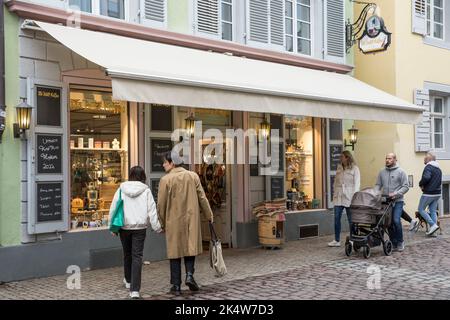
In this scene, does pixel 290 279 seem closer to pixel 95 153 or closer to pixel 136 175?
pixel 136 175

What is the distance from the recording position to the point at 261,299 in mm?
→ 6578

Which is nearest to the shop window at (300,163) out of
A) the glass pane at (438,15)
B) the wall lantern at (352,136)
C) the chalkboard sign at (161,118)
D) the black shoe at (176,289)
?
the wall lantern at (352,136)

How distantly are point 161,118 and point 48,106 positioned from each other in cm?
207

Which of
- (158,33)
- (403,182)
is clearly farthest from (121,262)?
(403,182)

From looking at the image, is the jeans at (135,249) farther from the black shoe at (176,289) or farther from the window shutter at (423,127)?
the window shutter at (423,127)

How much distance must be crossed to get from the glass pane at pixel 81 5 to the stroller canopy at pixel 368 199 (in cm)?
524

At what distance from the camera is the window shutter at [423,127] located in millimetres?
14188

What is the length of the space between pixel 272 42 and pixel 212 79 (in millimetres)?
Answer: 3792

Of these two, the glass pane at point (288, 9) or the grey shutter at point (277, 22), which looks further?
the glass pane at point (288, 9)

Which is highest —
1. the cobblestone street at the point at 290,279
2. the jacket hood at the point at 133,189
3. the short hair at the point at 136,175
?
the short hair at the point at 136,175

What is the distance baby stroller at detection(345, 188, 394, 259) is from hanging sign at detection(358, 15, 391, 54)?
3.96 meters

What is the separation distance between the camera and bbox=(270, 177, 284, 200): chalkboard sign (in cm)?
1127

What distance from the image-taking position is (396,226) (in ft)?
32.4

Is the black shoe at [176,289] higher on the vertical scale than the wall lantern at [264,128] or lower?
lower
